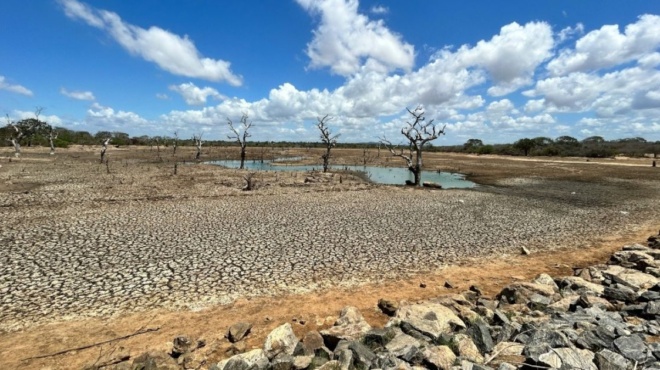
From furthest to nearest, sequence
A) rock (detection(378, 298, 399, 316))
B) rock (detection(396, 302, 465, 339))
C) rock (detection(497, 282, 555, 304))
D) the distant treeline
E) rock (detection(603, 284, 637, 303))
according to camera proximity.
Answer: the distant treeline → rock (detection(497, 282, 555, 304)) → rock (detection(378, 298, 399, 316)) → rock (detection(603, 284, 637, 303)) → rock (detection(396, 302, 465, 339))

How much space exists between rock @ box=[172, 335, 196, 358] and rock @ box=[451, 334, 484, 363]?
18.8 ft

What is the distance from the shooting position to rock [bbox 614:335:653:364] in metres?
6.38

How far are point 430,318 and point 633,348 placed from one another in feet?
12.5

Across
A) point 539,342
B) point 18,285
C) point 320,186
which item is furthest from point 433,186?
point 18,285

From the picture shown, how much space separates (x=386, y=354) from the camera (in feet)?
22.3

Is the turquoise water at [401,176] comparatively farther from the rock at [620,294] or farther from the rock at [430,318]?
the rock at [430,318]

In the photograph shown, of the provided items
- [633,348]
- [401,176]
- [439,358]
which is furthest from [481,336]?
[401,176]

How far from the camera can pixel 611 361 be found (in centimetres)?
610

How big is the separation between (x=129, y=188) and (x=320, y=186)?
18.2 meters

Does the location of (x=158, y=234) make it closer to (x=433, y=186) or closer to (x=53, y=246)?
(x=53, y=246)

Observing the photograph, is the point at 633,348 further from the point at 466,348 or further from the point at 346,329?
the point at 346,329

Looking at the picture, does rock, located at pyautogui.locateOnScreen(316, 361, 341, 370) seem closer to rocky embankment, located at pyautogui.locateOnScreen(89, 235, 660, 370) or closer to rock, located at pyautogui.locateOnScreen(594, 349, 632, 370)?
rocky embankment, located at pyautogui.locateOnScreen(89, 235, 660, 370)

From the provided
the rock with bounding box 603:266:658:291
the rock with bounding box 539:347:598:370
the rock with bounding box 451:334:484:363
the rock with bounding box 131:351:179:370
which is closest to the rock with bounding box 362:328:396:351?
the rock with bounding box 451:334:484:363

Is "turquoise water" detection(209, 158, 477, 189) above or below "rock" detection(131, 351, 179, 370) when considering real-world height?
below
